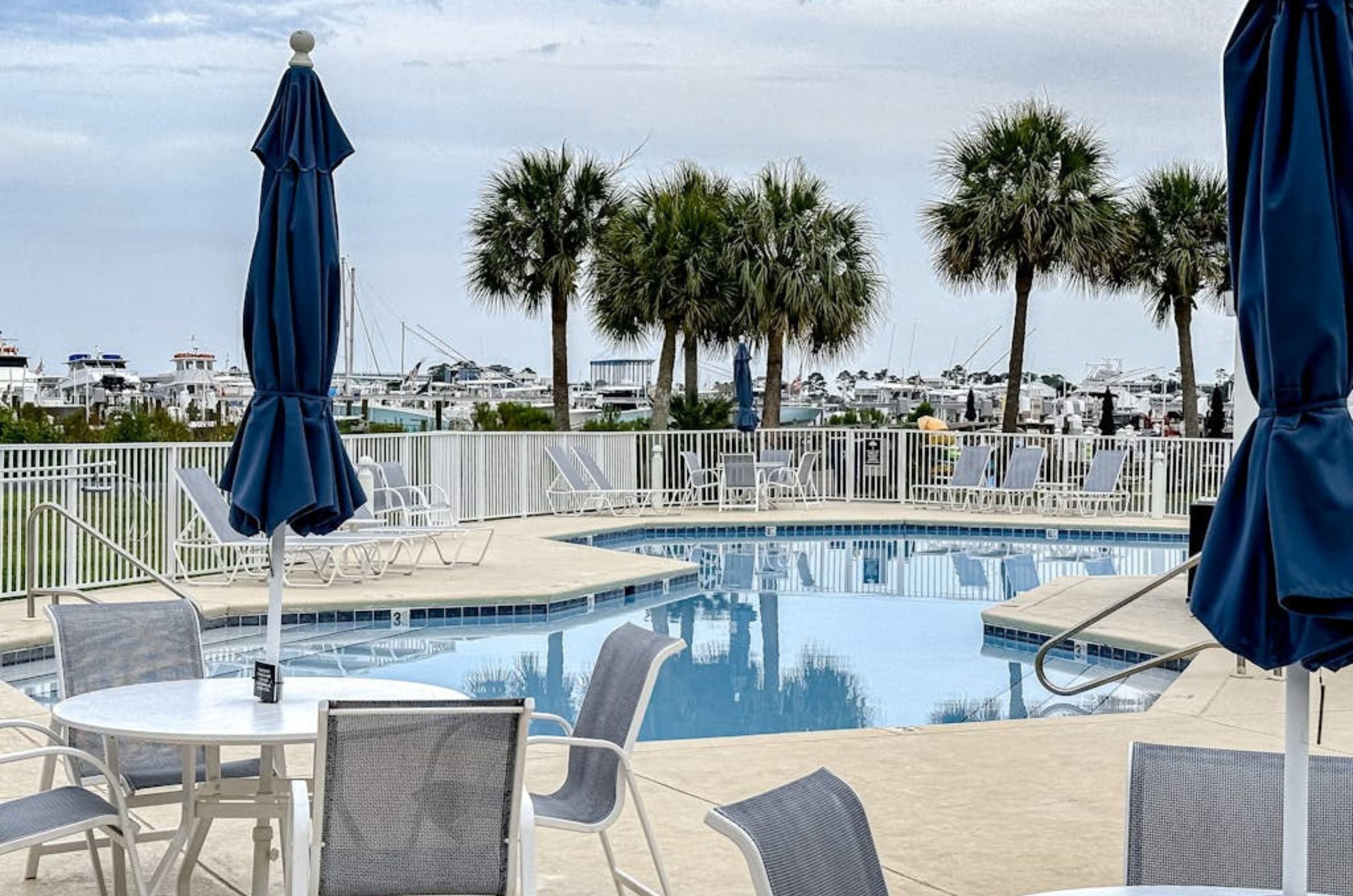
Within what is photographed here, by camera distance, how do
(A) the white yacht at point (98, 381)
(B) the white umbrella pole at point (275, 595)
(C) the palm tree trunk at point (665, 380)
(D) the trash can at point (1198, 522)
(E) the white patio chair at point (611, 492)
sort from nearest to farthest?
(B) the white umbrella pole at point (275, 595) < (D) the trash can at point (1198, 522) < (E) the white patio chair at point (611, 492) < (C) the palm tree trunk at point (665, 380) < (A) the white yacht at point (98, 381)

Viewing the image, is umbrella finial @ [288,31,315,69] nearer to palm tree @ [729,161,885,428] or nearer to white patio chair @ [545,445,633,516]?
white patio chair @ [545,445,633,516]

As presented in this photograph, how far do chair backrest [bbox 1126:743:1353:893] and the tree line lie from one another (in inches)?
736

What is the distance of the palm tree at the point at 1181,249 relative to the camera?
83.4ft

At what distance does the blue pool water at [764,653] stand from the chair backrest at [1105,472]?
171 inches

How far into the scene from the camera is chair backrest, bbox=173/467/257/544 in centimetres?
1048

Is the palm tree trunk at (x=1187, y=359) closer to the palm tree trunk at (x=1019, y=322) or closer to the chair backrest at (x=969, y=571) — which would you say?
the palm tree trunk at (x=1019, y=322)

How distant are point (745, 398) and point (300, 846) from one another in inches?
676

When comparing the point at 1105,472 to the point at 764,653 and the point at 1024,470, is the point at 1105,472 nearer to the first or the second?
the point at 1024,470

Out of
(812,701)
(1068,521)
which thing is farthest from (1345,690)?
(1068,521)

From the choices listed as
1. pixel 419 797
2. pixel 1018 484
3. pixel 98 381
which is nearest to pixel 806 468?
pixel 1018 484

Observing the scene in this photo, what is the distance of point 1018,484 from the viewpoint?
18734mm

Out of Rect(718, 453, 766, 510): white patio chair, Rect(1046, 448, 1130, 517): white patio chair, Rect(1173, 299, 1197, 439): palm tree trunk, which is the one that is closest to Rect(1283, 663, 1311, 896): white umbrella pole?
Rect(718, 453, 766, 510): white patio chair

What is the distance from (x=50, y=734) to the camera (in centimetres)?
414

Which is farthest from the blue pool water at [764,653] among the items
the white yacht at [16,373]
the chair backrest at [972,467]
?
the white yacht at [16,373]
